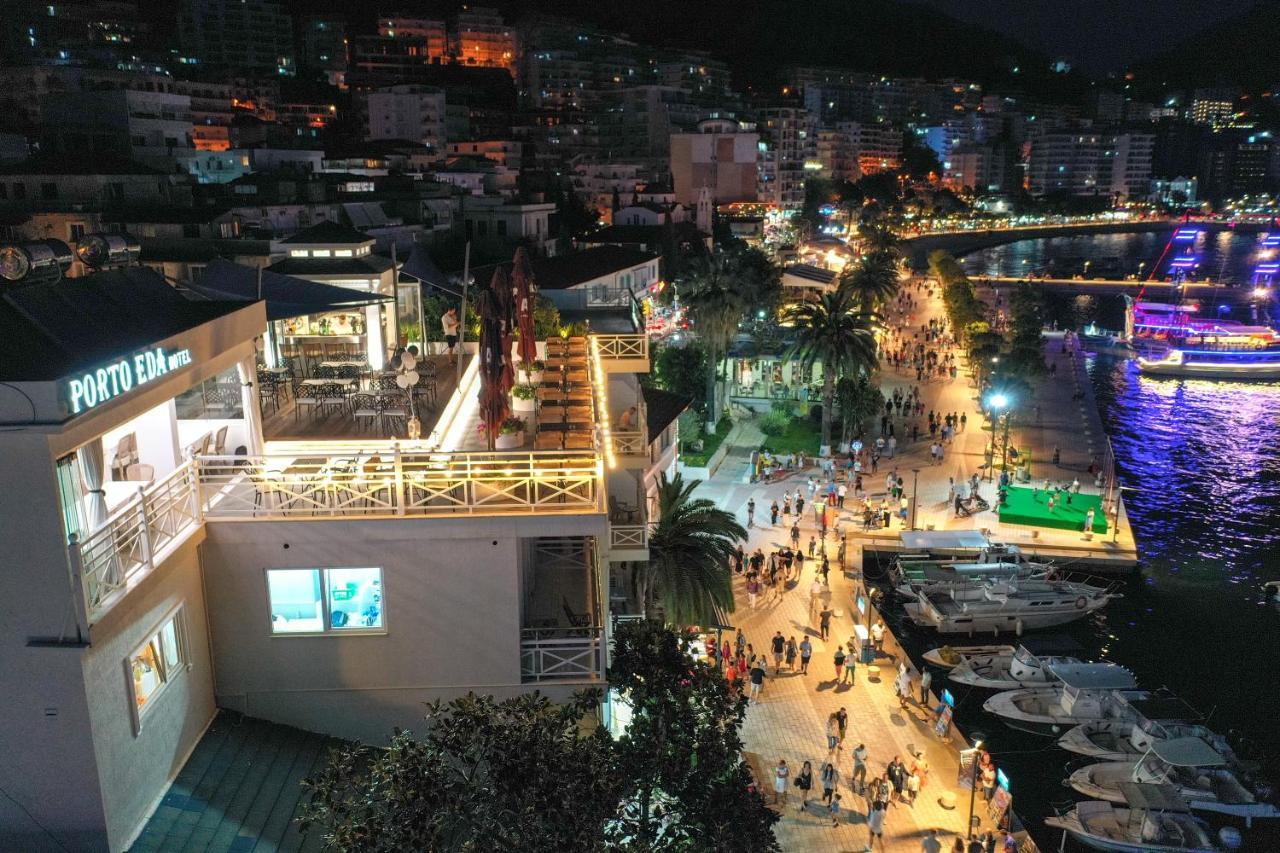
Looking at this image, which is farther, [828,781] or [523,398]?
[828,781]

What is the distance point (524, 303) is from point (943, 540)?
22520 mm

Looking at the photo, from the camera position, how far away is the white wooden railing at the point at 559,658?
495 inches

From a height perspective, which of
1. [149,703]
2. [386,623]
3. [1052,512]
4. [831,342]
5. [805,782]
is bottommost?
[805,782]

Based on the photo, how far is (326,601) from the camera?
485 inches

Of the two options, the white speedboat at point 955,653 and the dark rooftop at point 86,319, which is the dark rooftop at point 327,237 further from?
the white speedboat at point 955,653

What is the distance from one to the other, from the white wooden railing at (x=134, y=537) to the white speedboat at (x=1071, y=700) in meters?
24.2

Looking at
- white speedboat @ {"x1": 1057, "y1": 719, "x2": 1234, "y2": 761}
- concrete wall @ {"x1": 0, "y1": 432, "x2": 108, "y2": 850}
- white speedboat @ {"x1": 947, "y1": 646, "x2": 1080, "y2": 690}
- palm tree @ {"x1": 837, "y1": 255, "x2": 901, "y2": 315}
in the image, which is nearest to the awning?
white speedboat @ {"x1": 947, "y1": 646, "x2": 1080, "y2": 690}

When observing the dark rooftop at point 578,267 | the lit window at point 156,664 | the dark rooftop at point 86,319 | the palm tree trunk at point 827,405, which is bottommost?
the palm tree trunk at point 827,405

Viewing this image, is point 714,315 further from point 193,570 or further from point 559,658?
point 193,570

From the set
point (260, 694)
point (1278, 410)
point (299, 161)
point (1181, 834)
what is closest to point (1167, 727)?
point (1181, 834)

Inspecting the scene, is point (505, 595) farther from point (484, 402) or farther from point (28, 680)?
point (28, 680)

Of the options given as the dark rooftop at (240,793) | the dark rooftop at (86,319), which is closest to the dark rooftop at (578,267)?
the dark rooftop at (86,319)

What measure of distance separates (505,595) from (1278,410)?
71.2m

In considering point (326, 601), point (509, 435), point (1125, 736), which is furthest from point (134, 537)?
A: point (1125, 736)
